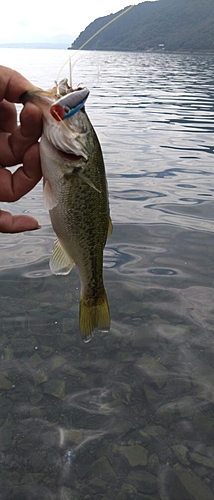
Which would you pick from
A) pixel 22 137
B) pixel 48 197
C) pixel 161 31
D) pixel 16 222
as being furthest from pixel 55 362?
pixel 161 31

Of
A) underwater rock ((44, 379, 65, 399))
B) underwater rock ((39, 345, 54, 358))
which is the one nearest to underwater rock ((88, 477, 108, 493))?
underwater rock ((44, 379, 65, 399))

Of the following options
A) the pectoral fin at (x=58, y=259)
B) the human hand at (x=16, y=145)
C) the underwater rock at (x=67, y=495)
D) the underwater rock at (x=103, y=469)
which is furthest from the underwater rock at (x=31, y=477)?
Answer: the human hand at (x=16, y=145)

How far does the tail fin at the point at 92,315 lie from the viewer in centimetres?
374

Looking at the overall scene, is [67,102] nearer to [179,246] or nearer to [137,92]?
[179,246]

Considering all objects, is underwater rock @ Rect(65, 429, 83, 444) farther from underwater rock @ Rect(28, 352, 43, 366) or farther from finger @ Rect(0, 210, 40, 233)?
finger @ Rect(0, 210, 40, 233)

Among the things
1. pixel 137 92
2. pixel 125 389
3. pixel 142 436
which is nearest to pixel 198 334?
pixel 125 389

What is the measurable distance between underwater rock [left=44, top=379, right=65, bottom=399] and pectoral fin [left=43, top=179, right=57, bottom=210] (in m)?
2.44

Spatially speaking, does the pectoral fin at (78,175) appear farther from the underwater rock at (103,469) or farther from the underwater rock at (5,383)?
the underwater rock at (5,383)

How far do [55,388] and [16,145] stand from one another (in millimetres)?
2732

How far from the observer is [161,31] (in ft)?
528

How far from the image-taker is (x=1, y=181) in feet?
11.3

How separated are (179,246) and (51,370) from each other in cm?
384

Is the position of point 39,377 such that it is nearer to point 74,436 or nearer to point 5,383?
point 5,383

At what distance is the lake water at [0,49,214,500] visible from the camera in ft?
12.2
